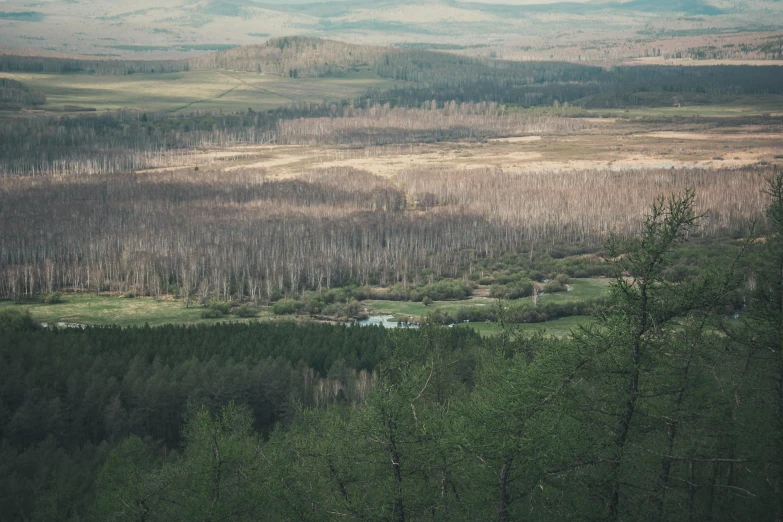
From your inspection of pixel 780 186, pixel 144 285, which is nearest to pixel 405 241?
pixel 144 285

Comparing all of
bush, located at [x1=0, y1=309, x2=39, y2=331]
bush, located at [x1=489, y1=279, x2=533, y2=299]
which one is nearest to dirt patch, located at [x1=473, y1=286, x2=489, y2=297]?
bush, located at [x1=489, y1=279, x2=533, y2=299]

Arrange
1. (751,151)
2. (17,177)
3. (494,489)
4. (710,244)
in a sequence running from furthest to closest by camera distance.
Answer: (751,151) → (17,177) → (710,244) → (494,489)

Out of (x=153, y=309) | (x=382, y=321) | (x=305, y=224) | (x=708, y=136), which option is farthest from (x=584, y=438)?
(x=708, y=136)

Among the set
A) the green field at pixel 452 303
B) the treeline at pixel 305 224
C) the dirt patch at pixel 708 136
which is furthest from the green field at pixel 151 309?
the dirt patch at pixel 708 136

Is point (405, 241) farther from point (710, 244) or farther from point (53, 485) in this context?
point (53, 485)

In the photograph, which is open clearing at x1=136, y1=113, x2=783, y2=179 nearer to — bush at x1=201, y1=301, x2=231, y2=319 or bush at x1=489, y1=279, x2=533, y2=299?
bush at x1=489, y1=279, x2=533, y2=299

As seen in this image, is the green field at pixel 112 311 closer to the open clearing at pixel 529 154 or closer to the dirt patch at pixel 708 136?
the open clearing at pixel 529 154

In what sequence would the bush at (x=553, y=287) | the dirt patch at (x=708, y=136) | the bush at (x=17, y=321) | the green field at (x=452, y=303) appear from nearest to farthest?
1. the bush at (x=17, y=321)
2. the green field at (x=452, y=303)
3. the bush at (x=553, y=287)
4. the dirt patch at (x=708, y=136)

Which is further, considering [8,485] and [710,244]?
[710,244]
